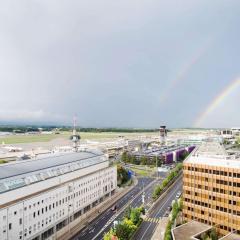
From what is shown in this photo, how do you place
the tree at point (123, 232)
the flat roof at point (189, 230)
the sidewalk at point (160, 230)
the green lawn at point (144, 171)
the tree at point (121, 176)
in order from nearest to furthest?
the flat roof at point (189, 230) → the tree at point (123, 232) → the sidewalk at point (160, 230) → the tree at point (121, 176) → the green lawn at point (144, 171)

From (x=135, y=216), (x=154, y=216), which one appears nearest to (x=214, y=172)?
(x=135, y=216)

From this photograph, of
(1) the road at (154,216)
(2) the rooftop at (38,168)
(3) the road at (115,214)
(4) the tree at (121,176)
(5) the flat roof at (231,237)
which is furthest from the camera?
(4) the tree at (121,176)

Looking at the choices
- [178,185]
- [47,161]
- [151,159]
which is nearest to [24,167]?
[47,161]

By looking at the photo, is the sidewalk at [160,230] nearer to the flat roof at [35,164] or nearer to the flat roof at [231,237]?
the flat roof at [231,237]

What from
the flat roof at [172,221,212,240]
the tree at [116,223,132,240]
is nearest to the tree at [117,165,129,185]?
the flat roof at [172,221,212,240]

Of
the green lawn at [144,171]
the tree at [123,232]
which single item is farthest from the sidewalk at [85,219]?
the green lawn at [144,171]

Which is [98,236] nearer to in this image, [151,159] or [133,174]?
[133,174]

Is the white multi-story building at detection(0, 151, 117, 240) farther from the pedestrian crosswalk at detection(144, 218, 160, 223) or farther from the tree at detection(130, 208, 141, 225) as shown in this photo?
the pedestrian crosswalk at detection(144, 218, 160, 223)
